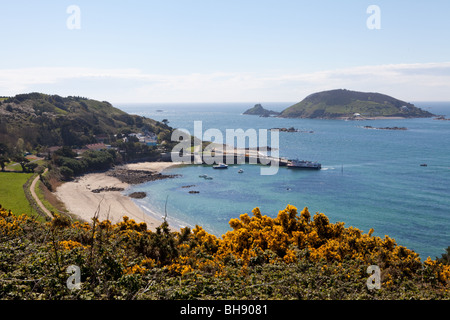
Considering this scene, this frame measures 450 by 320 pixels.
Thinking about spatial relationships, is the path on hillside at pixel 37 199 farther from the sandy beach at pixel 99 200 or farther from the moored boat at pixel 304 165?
the moored boat at pixel 304 165

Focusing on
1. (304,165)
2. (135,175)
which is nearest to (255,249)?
(135,175)

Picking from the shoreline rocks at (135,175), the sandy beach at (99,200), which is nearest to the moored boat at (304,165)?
the shoreline rocks at (135,175)

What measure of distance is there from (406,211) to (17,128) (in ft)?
265

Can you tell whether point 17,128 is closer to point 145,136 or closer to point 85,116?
point 85,116

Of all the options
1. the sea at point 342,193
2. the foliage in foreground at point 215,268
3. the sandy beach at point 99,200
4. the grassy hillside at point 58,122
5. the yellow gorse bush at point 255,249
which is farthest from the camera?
the grassy hillside at point 58,122

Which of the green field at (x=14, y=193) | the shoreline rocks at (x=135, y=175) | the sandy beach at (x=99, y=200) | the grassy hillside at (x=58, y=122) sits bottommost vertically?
the sandy beach at (x=99, y=200)

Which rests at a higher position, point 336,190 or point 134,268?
point 134,268

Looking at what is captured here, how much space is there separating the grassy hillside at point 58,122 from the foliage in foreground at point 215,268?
227 feet

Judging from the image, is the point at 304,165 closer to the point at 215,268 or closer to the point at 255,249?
the point at 255,249

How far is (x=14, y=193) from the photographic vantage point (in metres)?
41.2

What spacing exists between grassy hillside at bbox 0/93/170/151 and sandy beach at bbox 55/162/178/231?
24.1 metres

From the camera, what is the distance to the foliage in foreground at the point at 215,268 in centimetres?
770
